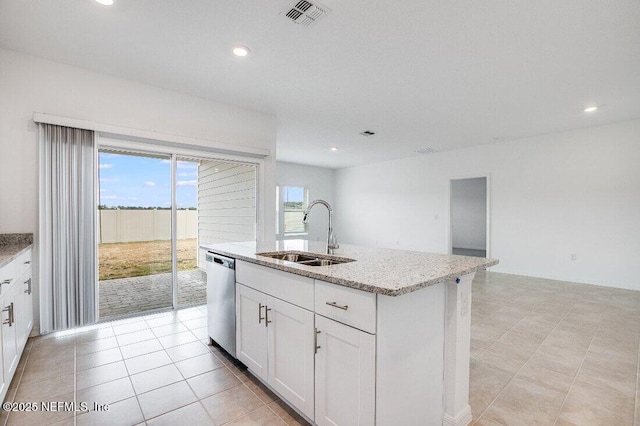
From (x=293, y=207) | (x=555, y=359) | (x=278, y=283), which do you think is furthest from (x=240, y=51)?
(x=293, y=207)

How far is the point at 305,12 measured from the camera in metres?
2.19

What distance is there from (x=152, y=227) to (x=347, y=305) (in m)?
3.24

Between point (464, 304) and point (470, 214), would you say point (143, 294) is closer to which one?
point (464, 304)

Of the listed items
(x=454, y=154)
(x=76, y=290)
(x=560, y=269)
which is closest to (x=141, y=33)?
(x=76, y=290)

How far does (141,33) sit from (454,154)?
20.8 ft

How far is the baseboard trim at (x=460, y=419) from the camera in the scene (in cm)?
166

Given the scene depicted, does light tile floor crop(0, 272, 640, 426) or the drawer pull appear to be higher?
the drawer pull

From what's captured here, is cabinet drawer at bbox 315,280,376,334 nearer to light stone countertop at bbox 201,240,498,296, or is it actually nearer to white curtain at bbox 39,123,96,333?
light stone countertop at bbox 201,240,498,296

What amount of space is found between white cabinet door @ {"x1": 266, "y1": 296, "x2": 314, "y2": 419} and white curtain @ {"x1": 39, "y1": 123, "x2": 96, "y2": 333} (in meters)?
2.37

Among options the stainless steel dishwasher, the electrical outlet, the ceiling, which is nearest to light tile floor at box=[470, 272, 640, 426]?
the electrical outlet

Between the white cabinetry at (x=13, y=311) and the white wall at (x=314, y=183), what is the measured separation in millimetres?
6259

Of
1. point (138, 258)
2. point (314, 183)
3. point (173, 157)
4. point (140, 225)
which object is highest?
point (314, 183)

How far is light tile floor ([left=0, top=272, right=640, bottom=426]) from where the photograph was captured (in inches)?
71.3

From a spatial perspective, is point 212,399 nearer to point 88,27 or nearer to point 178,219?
point 178,219
